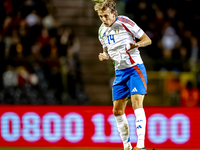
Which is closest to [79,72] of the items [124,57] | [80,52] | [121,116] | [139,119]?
[80,52]

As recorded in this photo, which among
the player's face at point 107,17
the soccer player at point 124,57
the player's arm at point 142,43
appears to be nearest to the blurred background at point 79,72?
the soccer player at point 124,57

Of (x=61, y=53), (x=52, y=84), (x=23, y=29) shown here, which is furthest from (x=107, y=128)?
(x=23, y=29)

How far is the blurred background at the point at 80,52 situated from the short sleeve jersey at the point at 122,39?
5.38m

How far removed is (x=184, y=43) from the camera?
12766 mm

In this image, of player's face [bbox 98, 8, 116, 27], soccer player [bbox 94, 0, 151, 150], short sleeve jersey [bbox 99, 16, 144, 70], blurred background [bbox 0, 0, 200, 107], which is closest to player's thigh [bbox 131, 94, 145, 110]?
soccer player [bbox 94, 0, 151, 150]

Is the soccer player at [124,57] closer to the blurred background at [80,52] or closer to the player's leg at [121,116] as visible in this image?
the player's leg at [121,116]

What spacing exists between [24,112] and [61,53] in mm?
2860

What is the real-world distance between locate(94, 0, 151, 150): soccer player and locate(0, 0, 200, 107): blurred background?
206 inches

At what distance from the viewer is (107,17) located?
549 cm

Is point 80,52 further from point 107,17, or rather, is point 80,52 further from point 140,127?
→ point 140,127

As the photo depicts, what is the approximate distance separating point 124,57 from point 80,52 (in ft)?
27.4

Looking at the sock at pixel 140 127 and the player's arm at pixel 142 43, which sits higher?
the player's arm at pixel 142 43

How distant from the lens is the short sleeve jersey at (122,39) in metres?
5.60

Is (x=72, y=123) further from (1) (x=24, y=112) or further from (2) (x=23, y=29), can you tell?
(2) (x=23, y=29)
